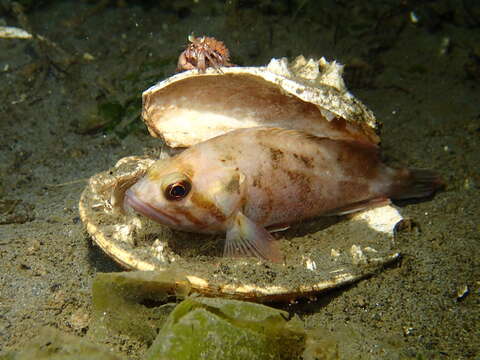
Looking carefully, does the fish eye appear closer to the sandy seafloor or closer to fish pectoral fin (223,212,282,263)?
fish pectoral fin (223,212,282,263)

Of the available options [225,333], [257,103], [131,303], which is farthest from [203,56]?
[225,333]

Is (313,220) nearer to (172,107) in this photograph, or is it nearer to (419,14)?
(172,107)

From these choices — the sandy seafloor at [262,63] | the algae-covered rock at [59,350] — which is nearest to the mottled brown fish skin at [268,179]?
the sandy seafloor at [262,63]

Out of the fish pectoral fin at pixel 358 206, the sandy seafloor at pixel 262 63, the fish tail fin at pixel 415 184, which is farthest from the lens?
the fish tail fin at pixel 415 184

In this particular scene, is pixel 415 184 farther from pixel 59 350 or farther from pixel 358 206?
pixel 59 350

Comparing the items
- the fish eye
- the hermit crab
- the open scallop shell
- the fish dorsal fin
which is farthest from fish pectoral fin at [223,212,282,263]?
the hermit crab

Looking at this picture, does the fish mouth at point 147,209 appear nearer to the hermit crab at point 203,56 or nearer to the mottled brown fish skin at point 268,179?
the mottled brown fish skin at point 268,179
